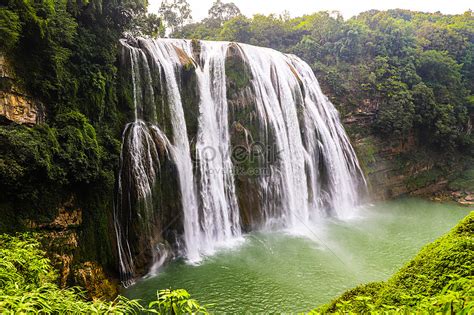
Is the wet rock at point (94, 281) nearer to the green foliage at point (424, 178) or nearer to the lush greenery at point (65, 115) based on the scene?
the lush greenery at point (65, 115)

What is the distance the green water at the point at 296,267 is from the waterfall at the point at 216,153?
0.86 meters

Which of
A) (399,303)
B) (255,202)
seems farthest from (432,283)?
(255,202)

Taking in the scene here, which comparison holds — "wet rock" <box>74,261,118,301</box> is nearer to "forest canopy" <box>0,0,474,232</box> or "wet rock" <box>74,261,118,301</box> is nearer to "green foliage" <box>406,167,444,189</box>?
"forest canopy" <box>0,0,474,232</box>

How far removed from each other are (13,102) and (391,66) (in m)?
20.6

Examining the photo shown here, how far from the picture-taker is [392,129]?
55.9 ft

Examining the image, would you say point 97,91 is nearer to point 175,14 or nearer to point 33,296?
point 33,296

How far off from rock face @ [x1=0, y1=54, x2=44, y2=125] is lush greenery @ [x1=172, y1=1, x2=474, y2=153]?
14857 mm

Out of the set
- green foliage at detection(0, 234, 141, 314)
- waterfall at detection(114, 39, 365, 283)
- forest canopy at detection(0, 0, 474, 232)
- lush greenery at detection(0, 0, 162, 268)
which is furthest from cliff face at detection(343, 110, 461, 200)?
green foliage at detection(0, 234, 141, 314)

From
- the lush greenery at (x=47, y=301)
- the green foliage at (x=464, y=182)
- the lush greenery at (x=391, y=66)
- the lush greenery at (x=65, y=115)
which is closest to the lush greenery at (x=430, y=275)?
the lush greenery at (x=47, y=301)

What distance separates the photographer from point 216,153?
1088 cm

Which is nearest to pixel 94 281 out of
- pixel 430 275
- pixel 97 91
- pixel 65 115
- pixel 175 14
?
pixel 65 115

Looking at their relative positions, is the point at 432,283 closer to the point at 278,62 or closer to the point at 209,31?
the point at 278,62

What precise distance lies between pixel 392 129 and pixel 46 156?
17064 mm

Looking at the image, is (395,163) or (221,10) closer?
(395,163)
